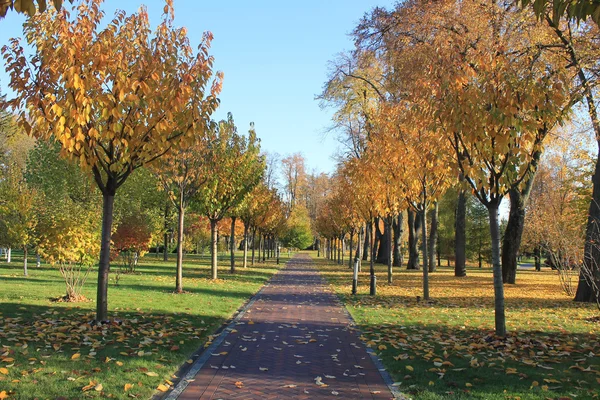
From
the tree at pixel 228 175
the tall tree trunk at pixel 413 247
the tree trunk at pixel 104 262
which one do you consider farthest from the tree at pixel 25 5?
the tall tree trunk at pixel 413 247

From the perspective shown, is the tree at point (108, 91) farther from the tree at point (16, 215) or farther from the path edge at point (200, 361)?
the tree at point (16, 215)

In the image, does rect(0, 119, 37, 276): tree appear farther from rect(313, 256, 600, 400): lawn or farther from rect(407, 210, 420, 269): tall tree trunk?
rect(407, 210, 420, 269): tall tree trunk

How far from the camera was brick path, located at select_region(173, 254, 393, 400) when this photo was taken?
5223 millimetres

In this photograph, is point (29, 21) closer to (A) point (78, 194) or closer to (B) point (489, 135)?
(B) point (489, 135)

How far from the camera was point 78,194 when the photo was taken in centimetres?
2842

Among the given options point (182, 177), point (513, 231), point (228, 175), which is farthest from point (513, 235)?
point (182, 177)

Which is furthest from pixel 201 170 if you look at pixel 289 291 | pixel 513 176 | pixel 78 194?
pixel 78 194

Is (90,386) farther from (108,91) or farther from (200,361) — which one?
(108,91)

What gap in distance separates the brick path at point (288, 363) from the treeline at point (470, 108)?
2842 millimetres

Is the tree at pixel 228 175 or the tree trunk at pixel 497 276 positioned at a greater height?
the tree at pixel 228 175

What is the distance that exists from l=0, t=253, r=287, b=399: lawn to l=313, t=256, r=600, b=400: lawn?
2871 mm

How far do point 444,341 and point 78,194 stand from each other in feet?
83.9

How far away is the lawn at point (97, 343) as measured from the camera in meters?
4.91

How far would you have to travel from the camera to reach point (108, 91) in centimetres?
766
